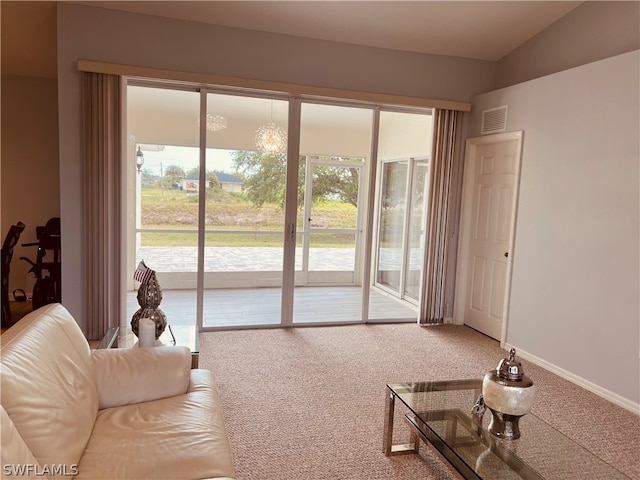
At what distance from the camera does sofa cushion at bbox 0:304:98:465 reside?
1321 millimetres

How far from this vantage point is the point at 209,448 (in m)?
1.63

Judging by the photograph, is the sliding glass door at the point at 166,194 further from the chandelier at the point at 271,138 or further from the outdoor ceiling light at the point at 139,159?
the chandelier at the point at 271,138

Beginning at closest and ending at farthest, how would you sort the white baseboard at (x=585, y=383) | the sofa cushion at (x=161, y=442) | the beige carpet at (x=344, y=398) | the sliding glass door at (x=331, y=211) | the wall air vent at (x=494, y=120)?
the sofa cushion at (x=161, y=442) < the beige carpet at (x=344, y=398) < the white baseboard at (x=585, y=383) < the wall air vent at (x=494, y=120) < the sliding glass door at (x=331, y=211)

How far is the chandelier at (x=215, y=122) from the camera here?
13.8 ft

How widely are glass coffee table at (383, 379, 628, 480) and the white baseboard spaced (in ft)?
4.64

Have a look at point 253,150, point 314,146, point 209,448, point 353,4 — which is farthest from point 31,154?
point 209,448

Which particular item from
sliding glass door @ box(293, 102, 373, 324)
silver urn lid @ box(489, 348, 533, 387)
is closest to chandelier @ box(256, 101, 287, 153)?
sliding glass door @ box(293, 102, 373, 324)

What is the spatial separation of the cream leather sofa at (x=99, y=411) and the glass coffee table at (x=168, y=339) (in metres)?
0.57

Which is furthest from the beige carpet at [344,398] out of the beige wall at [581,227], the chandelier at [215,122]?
the chandelier at [215,122]

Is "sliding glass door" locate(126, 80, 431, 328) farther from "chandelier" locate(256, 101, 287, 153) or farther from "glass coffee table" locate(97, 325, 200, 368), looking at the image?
"glass coffee table" locate(97, 325, 200, 368)

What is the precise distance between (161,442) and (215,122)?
10.6 ft

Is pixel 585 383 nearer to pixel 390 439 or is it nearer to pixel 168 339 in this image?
pixel 390 439

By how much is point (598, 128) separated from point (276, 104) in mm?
2796

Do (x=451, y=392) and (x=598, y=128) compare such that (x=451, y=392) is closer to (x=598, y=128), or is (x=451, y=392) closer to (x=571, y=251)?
(x=571, y=251)
